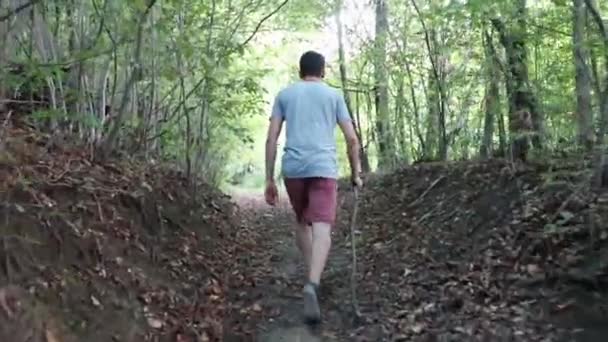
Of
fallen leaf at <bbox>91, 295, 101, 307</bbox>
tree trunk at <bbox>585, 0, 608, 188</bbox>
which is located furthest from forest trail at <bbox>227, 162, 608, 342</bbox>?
fallen leaf at <bbox>91, 295, 101, 307</bbox>

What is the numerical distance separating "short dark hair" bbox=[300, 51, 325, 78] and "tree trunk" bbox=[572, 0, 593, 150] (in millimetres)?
2370

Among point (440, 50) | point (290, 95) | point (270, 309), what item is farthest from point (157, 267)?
point (440, 50)

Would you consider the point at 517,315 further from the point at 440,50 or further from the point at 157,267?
the point at 440,50

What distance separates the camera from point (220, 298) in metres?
5.85

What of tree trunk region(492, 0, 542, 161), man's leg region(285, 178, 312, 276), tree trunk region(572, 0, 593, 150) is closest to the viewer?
man's leg region(285, 178, 312, 276)

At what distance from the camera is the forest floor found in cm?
411

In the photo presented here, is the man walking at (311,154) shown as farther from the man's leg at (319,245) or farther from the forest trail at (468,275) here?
the forest trail at (468,275)

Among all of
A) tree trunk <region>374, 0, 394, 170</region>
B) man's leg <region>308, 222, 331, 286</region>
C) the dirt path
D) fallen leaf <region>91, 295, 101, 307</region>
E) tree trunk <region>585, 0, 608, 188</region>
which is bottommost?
the dirt path

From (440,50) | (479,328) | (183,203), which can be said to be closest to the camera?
(479,328)

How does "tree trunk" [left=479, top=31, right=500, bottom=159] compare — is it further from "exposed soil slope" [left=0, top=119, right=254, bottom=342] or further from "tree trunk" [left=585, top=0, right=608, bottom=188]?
"exposed soil slope" [left=0, top=119, right=254, bottom=342]

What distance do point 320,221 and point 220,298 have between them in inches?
48.0

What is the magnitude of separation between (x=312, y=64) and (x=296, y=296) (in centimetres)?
196

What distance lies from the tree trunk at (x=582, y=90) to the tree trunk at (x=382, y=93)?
8.18 meters

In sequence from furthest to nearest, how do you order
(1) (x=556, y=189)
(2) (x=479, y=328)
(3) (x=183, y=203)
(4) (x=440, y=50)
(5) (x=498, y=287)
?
(4) (x=440, y=50), (3) (x=183, y=203), (1) (x=556, y=189), (5) (x=498, y=287), (2) (x=479, y=328)
